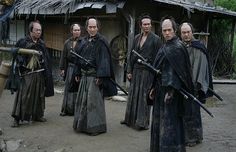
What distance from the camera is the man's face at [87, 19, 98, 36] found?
7.39 meters

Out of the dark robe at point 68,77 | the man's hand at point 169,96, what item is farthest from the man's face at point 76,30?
the man's hand at point 169,96

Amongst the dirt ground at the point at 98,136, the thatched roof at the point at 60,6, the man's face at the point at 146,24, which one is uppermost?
the thatched roof at the point at 60,6

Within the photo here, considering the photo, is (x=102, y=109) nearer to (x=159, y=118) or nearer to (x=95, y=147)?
(x=95, y=147)

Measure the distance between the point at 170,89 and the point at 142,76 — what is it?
7.58 ft

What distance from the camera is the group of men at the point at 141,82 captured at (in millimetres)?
5758

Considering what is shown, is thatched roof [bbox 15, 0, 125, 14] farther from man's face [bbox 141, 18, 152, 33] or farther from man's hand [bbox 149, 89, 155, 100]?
man's hand [bbox 149, 89, 155, 100]

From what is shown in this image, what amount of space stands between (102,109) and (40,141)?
117 centimetres

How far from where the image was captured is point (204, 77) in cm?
693

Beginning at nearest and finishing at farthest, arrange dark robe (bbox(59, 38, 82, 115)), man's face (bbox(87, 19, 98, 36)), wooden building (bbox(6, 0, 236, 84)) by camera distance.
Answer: man's face (bbox(87, 19, 98, 36))
dark robe (bbox(59, 38, 82, 115))
wooden building (bbox(6, 0, 236, 84))

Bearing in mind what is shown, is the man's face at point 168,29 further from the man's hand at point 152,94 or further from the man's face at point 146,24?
the man's face at point 146,24

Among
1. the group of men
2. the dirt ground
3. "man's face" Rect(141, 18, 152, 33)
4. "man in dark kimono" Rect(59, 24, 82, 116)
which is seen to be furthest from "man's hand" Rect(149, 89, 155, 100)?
"man in dark kimono" Rect(59, 24, 82, 116)

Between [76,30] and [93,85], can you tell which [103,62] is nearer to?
[93,85]

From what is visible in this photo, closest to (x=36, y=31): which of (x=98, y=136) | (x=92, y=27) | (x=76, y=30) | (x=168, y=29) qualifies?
(x=76, y=30)

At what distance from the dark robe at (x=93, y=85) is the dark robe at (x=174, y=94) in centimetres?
171
